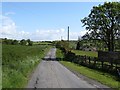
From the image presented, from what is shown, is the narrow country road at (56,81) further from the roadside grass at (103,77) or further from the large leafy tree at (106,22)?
the large leafy tree at (106,22)

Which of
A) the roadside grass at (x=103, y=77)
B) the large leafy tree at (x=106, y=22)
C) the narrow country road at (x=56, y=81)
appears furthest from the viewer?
the large leafy tree at (x=106, y=22)

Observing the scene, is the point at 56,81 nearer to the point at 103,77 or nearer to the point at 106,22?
the point at 103,77

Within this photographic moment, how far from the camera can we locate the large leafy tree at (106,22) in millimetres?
63219

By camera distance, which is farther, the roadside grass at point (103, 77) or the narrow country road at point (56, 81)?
the roadside grass at point (103, 77)

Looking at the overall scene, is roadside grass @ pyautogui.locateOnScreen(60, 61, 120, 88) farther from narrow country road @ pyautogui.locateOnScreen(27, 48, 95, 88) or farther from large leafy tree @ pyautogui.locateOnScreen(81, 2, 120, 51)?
large leafy tree @ pyautogui.locateOnScreen(81, 2, 120, 51)

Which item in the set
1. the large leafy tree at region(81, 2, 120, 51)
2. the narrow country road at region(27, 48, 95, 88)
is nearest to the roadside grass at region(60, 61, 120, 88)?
the narrow country road at region(27, 48, 95, 88)

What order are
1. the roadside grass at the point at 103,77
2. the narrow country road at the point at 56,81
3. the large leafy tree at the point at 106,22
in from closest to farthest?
the narrow country road at the point at 56,81
the roadside grass at the point at 103,77
the large leafy tree at the point at 106,22

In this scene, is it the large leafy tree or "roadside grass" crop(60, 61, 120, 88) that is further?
the large leafy tree

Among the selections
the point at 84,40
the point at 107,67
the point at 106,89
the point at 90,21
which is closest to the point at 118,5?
the point at 90,21

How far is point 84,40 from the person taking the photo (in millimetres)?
70375

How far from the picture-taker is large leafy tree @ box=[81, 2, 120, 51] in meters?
63.2

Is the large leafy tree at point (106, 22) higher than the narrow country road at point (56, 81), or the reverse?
the large leafy tree at point (106, 22)

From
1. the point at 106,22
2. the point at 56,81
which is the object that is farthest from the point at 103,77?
the point at 106,22

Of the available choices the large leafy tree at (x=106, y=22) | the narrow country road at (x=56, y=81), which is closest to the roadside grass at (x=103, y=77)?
the narrow country road at (x=56, y=81)
